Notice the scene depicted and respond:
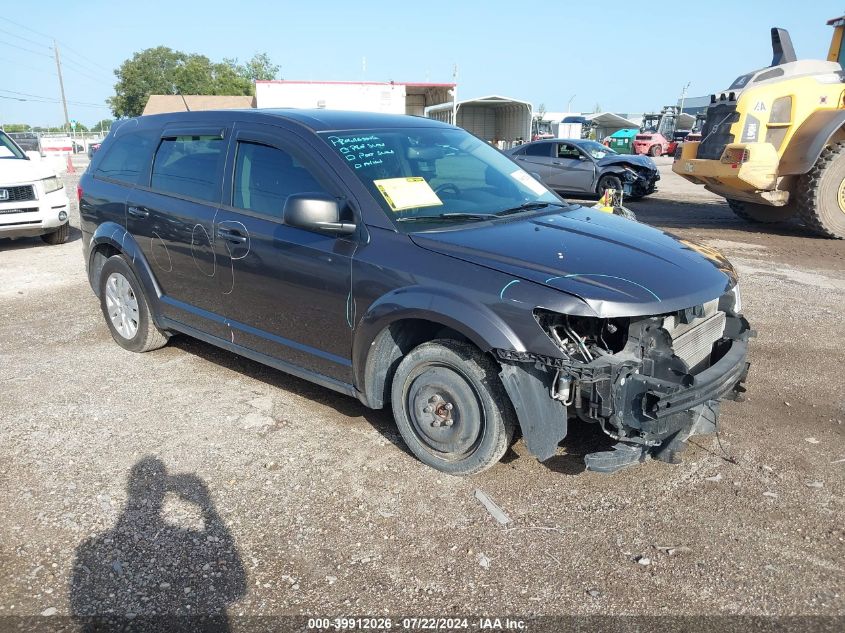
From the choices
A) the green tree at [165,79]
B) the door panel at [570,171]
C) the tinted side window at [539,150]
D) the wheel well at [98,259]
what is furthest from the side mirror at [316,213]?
the green tree at [165,79]

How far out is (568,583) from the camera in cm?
267

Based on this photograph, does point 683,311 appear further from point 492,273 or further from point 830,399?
point 830,399

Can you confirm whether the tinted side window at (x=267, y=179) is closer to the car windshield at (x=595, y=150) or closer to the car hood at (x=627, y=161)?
the car hood at (x=627, y=161)

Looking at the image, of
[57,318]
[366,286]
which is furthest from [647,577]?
[57,318]

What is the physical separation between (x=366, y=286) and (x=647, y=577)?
1872 mm

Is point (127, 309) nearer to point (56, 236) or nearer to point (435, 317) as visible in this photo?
point (435, 317)

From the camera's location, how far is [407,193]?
12.0 feet

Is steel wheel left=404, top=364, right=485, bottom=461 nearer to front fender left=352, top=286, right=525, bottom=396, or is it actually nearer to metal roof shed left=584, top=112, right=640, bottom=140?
front fender left=352, top=286, right=525, bottom=396

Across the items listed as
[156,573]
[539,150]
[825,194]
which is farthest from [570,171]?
[156,573]

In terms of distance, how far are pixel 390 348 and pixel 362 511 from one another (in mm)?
845

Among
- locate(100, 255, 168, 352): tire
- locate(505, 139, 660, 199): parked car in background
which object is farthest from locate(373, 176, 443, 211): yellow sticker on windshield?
locate(505, 139, 660, 199): parked car in background

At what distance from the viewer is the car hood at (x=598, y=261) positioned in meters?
2.89

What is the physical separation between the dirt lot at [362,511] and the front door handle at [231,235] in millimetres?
1105

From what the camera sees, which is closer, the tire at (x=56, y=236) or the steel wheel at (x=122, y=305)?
the steel wheel at (x=122, y=305)
